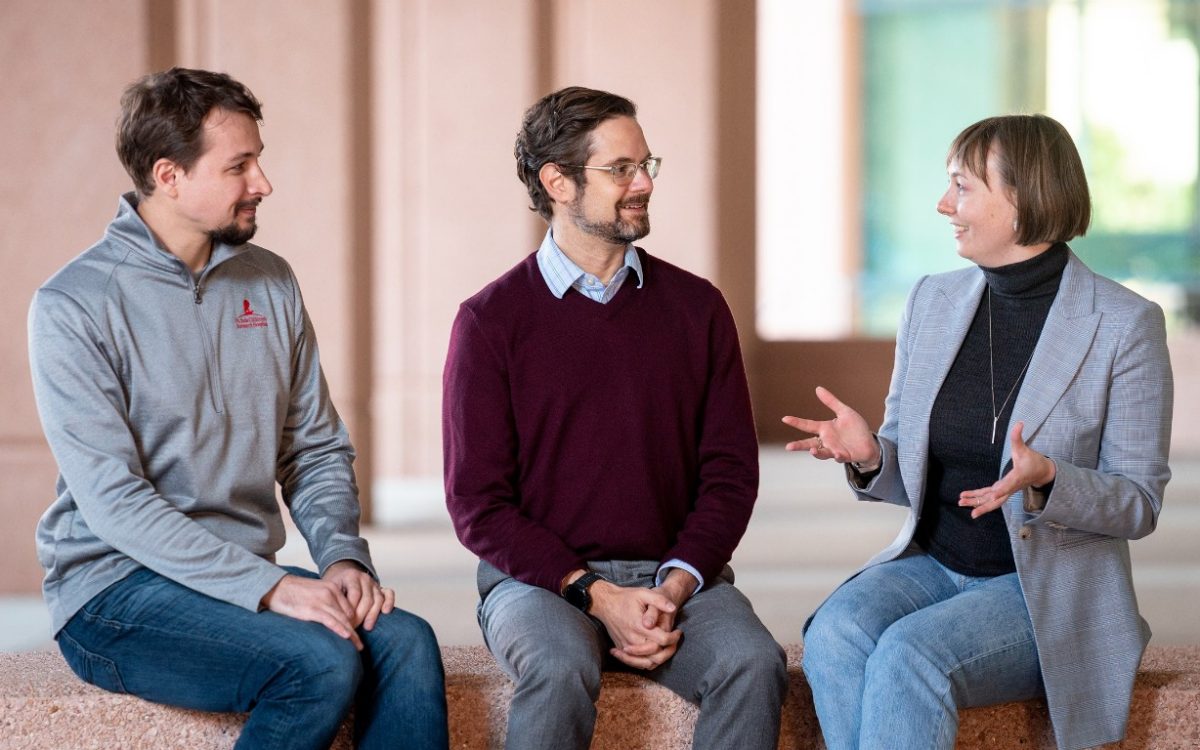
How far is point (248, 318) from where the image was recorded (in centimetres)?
299

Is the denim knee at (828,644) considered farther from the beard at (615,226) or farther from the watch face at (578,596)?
the beard at (615,226)

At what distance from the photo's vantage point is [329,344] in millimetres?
7141

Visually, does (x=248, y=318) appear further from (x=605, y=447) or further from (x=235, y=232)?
(x=605, y=447)

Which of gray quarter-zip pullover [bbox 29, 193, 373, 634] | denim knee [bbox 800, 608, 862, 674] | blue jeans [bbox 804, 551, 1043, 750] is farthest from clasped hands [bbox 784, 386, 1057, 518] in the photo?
gray quarter-zip pullover [bbox 29, 193, 373, 634]

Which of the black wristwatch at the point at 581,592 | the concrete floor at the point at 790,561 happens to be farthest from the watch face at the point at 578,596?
the concrete floor at the point at 790,561

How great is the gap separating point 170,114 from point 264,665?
1138 millimetres

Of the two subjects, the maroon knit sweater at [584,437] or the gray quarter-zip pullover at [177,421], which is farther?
the maroon knit sweater at [584,437]

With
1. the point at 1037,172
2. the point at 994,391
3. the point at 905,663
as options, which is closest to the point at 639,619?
the point at 905,663

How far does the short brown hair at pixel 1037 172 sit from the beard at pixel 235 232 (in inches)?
60.1

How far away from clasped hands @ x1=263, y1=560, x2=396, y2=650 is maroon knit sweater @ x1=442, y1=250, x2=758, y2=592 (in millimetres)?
255

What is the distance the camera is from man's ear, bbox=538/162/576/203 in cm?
315

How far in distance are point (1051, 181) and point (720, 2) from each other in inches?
268

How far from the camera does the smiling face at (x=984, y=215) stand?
9.59 ft

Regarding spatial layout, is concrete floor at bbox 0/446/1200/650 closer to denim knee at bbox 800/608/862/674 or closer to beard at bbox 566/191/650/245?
denim knee at bbox 800/608/862/674
